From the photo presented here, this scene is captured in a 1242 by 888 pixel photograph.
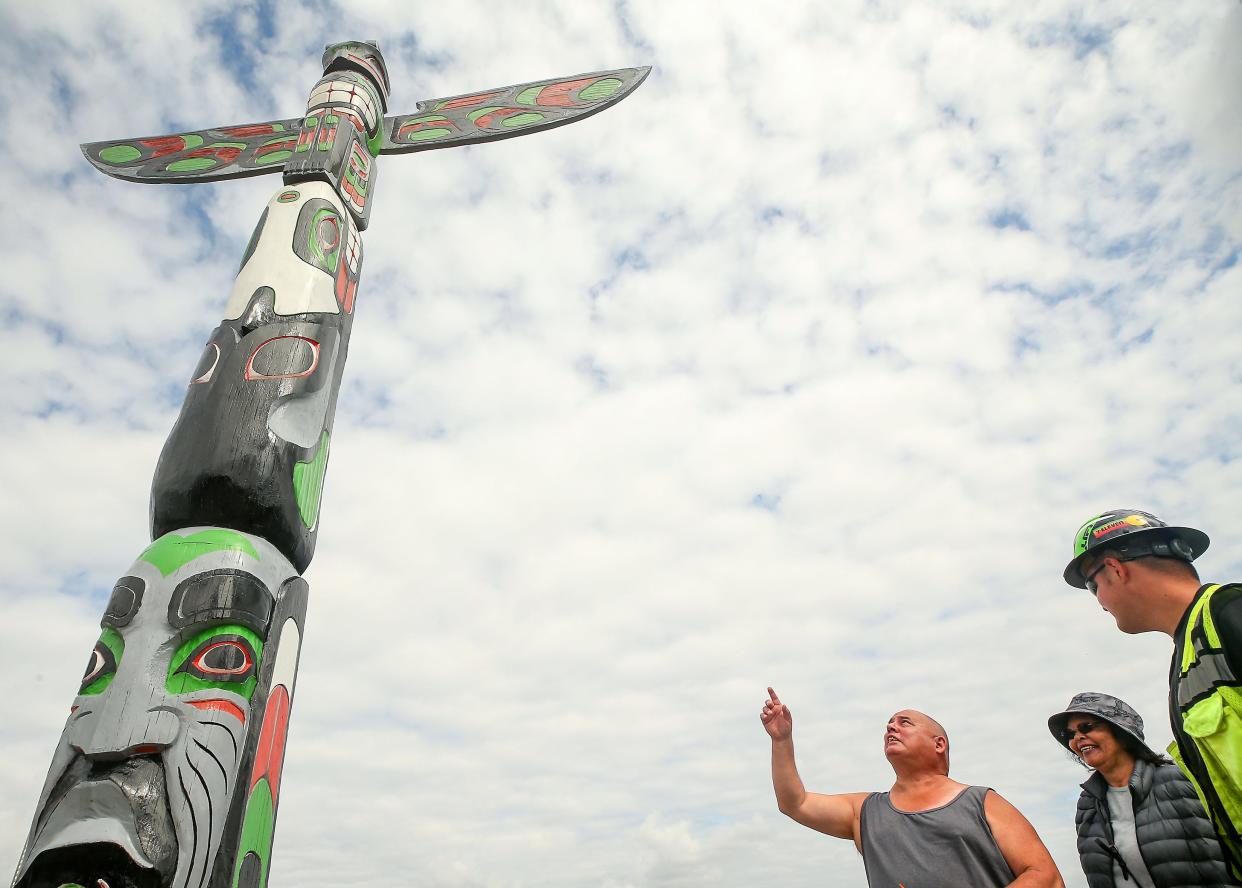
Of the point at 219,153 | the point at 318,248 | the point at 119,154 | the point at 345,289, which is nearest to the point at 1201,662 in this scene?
the point at 345,289

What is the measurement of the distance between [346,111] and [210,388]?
132 inches

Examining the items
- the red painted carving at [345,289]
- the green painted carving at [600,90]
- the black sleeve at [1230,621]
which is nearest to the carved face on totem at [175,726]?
the red painted carving at [345,289]

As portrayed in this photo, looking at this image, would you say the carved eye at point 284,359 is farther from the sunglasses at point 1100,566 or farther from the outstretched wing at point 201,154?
the sunglasses at point 1100,566

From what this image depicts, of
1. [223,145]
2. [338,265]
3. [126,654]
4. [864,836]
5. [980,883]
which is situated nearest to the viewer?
[980,883]

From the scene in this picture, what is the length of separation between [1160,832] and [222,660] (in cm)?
340

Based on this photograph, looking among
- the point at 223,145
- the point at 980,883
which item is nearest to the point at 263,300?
the point at 223,145

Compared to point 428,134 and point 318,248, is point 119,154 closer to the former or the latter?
point 428,134

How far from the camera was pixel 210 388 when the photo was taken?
4.29 meters

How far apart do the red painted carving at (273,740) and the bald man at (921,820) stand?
6.75 ft

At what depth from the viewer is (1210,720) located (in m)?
2.05

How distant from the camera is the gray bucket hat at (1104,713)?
2844mm

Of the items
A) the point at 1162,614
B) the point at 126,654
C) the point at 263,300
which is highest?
the point at 263,300

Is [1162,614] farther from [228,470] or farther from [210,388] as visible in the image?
[210,388]

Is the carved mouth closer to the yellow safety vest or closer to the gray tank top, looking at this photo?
the gray tank top
